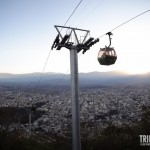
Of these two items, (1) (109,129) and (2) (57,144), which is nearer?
(2) (57,144)

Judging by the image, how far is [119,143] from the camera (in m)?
14.4

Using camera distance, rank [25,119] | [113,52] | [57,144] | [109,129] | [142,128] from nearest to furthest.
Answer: [113,52] → [57,144] → [142,128] → [109,129] → [25,119]

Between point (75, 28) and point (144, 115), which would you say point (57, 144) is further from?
point (75, 28)

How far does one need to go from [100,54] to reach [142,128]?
993 centimetres

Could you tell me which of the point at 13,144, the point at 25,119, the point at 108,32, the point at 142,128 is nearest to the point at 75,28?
the point at 108,32

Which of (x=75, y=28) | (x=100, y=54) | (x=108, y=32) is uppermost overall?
(x=75, y=28)

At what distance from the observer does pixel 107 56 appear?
8.14m

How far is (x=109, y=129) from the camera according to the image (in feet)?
64.8

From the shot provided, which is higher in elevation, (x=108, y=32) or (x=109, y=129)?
(x=108, y=32)

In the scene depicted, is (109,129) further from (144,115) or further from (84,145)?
(84,145)

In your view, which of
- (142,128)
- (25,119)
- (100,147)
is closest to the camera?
(100,147)

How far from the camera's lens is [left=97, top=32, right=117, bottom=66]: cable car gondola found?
8.16m

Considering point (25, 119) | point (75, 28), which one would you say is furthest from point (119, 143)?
point (25, 119)

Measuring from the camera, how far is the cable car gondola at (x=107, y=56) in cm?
816
